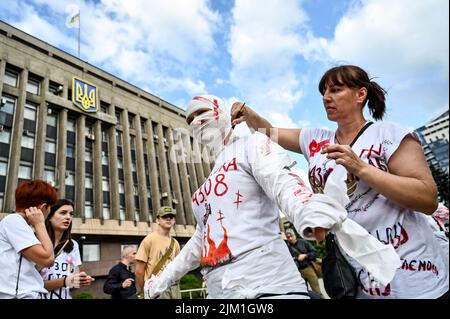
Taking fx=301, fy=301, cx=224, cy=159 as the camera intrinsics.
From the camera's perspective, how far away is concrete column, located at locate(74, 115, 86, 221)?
20494mm

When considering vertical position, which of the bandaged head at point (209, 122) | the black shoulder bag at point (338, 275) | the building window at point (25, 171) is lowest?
the black shoulder bag at point (338, 275)

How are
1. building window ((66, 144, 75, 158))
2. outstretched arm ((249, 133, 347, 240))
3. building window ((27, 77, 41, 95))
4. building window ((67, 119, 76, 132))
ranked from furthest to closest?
building window ((67, 119, 76, 132)) → building window ((66, 144, 75, 158)) → building window ((27, 77, 41, 95)) → outstretched arm ((249, 133, 347, 240))

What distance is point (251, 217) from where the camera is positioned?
1298 millimetres

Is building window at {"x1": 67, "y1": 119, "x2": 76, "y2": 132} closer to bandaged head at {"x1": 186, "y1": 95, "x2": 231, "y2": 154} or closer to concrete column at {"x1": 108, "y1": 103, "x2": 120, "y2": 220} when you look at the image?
concrete column at {"x1": 108, "y1": 103, "x2": 120, "y2": 220}

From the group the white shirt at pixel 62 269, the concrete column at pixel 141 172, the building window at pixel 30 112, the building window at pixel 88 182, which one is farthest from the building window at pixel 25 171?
the white shirt at pixel 62 269

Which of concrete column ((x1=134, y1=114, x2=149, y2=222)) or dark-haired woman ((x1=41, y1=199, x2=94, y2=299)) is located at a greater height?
concrete column ((x1=134, y1=114, x2=149, y2=222))

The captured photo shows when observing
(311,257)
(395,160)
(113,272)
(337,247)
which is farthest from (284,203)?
(311,257)

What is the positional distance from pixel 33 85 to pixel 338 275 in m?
22.5

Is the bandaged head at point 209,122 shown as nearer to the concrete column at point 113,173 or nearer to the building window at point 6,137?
the building window at point 6,137

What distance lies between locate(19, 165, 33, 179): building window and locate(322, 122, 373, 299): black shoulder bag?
21566 mm

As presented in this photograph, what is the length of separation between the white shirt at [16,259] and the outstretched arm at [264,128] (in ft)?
4.96

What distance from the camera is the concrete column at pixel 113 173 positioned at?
75.5ft

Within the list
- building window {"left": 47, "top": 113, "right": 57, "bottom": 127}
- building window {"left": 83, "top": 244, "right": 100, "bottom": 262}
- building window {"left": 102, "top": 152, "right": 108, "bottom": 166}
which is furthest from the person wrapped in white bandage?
building window {"left": 102, "top": 152, "right": 108, "bottom": 166}

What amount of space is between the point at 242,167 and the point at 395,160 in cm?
63
